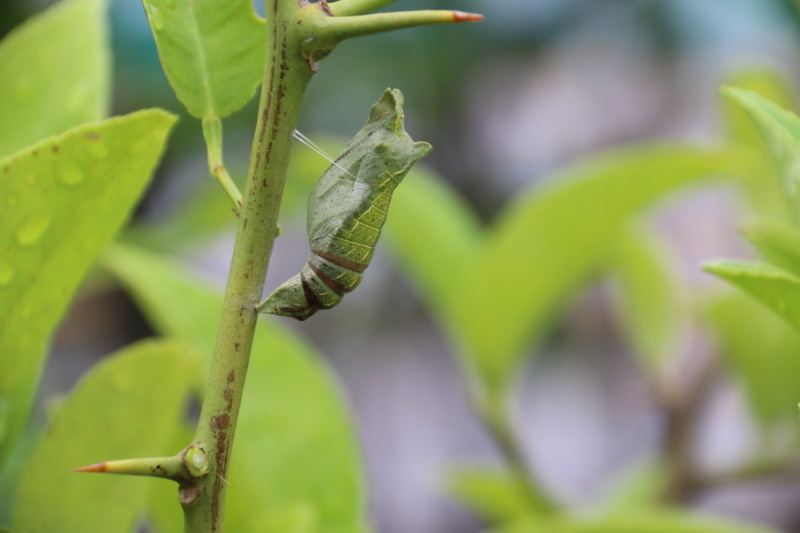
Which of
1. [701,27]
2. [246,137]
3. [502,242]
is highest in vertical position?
[502,242]

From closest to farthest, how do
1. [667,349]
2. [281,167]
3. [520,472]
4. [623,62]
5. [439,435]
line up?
1. [281,167]
2. [520,472]
3. [667,349]
4. [623,62]
5. [439,435]

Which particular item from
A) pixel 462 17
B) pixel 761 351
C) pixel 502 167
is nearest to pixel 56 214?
pixel 462 17

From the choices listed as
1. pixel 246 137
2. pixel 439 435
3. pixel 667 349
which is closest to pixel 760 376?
pixel 667 349

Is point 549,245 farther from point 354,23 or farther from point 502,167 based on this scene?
point 502,167

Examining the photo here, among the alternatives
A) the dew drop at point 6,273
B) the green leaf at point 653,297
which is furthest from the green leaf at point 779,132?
the green leaf at point 653,297

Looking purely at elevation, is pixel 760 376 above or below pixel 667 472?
above

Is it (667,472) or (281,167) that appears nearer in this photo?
(281,167)

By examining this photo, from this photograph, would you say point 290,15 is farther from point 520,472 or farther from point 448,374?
point 448,374
